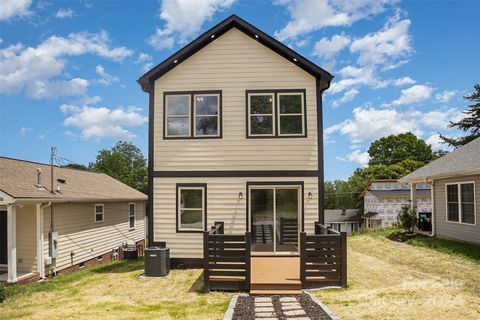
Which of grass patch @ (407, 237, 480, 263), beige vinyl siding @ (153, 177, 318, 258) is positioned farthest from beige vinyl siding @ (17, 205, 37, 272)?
grass patch @ (407, 237, 480, 263)

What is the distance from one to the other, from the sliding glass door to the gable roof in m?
4.06

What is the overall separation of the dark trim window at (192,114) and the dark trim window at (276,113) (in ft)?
3.73

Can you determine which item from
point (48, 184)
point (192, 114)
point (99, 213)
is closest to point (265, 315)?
point (192, 114)

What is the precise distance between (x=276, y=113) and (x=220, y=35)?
3411 mm

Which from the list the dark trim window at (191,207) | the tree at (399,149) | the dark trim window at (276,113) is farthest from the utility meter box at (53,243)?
the tree at (399,149)

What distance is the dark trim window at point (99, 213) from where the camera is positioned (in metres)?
17.2

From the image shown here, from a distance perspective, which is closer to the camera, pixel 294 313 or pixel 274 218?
pixel 294 313

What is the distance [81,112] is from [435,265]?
48.7 metres

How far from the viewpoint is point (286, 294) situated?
757cm

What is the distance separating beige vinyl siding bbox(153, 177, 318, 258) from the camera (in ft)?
35.6

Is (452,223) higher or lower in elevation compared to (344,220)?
higher

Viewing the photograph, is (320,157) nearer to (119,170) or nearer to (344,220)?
(344,220)

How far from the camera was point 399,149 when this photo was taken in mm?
59344

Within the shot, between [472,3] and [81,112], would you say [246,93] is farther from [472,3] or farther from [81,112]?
[81,112]
